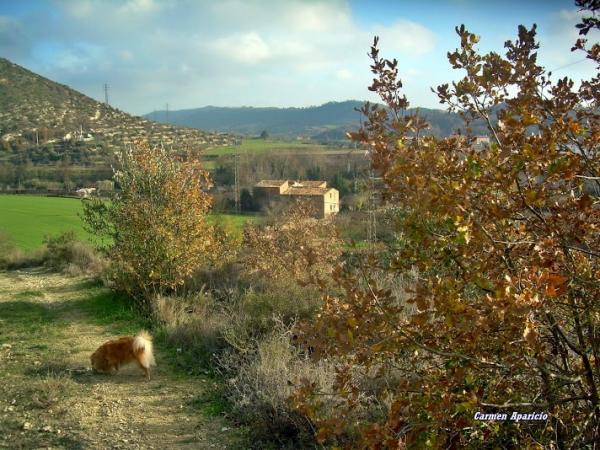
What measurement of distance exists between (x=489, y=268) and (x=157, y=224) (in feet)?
35.6

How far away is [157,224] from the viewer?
40.2 feet

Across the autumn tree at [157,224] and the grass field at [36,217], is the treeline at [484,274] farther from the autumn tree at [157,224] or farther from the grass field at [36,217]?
the grass field at [36,217]

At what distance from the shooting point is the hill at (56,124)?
48.4m

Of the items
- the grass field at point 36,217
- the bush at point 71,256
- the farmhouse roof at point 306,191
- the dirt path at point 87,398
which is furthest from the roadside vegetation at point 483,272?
the grass field at point 36,217

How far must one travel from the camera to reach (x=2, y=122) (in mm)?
50625

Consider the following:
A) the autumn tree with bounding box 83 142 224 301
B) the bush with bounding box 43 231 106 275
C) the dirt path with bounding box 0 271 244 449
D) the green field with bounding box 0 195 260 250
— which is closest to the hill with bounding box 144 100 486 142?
the green field with bounding box 0 195 260 250

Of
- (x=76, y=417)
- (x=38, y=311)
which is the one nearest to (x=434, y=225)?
(x=76, y=417)

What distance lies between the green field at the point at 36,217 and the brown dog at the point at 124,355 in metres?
19.6

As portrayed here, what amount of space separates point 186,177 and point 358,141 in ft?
36.4

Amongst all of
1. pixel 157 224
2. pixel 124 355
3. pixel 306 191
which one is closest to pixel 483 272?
pixel 124 355

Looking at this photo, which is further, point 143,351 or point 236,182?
point 236,182

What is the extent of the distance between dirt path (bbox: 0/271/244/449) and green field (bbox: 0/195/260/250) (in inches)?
686

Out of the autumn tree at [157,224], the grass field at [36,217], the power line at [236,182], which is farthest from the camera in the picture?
the power line at [236,182]

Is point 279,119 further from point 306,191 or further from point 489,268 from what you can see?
point 489,268
